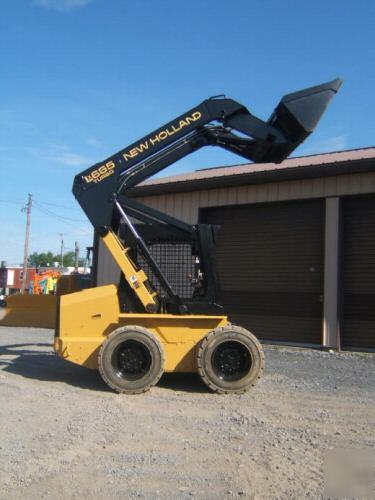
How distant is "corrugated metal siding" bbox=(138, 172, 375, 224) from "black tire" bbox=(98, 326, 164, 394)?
679cm

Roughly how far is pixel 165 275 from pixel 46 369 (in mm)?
2694

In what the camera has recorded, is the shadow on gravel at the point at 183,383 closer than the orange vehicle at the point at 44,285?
Yes

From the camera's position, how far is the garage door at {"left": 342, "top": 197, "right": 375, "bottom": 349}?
39.9ft

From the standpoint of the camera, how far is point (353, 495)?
13.3 ft

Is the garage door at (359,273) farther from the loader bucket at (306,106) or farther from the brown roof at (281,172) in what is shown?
the loader bucket at (306,106)

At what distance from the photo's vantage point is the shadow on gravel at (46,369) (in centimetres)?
811

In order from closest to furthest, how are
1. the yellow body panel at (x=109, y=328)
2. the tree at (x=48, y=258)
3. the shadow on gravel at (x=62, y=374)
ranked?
the yellow body panel at (x=109, y=328)
the shadow on gravel at (x=62, y=374)
the tree at (x=48, y=258)

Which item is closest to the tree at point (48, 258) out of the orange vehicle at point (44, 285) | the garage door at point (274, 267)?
the orange vehicle at point (44, 285)

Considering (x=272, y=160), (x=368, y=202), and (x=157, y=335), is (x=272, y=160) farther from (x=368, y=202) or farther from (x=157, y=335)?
(x=368, y=202)

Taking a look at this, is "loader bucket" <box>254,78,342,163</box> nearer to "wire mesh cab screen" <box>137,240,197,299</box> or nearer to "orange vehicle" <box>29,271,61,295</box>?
"wire mesh cab screen" <box>137,240,197,299</box>

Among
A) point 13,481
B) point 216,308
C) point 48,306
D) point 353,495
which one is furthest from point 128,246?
point 48,306

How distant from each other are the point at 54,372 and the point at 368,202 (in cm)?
769

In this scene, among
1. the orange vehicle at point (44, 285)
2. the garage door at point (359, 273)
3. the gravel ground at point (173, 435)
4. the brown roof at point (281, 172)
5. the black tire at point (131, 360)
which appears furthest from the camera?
the orange vehicle at point (44, 285)

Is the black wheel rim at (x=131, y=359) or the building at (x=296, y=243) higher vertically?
the building at (x=296, y=243)
